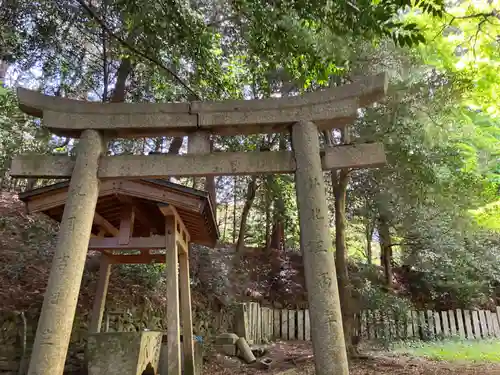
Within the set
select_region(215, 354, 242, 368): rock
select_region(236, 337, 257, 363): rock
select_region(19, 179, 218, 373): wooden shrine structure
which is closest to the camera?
select_region(19, 179, 218, 373): wooden shrine structure

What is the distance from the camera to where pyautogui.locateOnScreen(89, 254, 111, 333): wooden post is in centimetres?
687

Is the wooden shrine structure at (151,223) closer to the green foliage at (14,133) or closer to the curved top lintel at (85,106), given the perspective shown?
the curved top lintel at (85,106)

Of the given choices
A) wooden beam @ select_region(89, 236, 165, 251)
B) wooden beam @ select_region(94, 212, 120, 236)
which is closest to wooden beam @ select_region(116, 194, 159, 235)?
wooden beam @ select_region(94, 212, 120, 236)

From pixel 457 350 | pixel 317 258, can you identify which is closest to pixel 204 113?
A: pixel 317 258

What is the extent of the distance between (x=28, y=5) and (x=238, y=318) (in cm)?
895

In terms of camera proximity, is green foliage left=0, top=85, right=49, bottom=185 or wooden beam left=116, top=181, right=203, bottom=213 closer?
wooden beam left=116, top=181, right=203, bottom=213

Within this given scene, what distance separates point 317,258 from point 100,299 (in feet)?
15.8

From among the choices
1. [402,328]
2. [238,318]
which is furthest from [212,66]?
[402,328]

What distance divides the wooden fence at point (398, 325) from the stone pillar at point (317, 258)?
8.46m

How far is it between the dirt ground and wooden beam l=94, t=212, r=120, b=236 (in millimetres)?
3533

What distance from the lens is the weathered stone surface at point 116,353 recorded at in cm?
494

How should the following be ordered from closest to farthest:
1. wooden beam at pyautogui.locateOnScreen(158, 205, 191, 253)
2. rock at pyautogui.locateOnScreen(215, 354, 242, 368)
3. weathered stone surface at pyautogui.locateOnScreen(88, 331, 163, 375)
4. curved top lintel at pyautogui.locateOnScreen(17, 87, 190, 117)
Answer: curved top lintel at pyautogui.locateOnScreen(17, 87, 190, 117), weathered stone surface at pyautogui.locateOnScreen(88, 331, 163, 375), wooden beam at pyautogui.locateOnScreen(158, 205, 191, 253), rock at pyautogui.locateOnScreen(215, 354, 242, 368)

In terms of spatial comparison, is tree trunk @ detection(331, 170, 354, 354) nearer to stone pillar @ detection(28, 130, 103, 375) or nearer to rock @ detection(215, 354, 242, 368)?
rock @ detection(215, 354, 242, 368)

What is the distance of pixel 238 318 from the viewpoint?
10.8m
